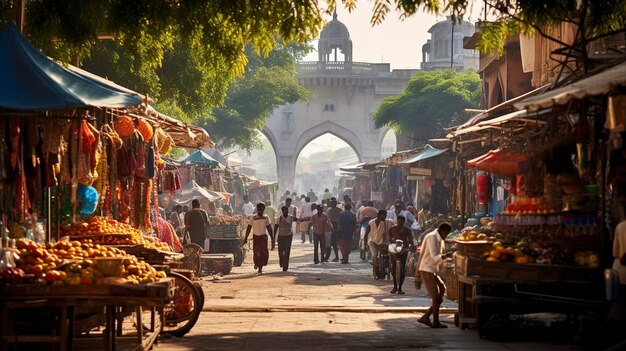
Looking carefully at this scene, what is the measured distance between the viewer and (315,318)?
474 inches

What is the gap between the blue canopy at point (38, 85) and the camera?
802 centimetres

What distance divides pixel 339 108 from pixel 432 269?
42187mm

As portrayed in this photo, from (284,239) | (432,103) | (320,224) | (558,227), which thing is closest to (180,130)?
(558,227)

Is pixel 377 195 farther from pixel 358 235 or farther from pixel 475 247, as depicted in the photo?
pixel 475 247

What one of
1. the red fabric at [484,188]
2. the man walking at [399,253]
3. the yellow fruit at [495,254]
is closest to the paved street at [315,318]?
the man walking at [399,253]

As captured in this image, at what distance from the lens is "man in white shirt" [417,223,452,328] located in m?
11.3

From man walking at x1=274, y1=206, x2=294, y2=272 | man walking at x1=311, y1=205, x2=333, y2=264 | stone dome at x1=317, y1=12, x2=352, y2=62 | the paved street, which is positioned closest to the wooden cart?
the paved street

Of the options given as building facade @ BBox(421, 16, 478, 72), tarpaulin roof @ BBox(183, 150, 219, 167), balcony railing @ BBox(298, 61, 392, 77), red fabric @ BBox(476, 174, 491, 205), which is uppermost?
building facade @ BBox(421, 16, 478, 72)

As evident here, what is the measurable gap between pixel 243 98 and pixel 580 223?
34.4m

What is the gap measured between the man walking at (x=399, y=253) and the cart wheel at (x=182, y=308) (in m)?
6.14

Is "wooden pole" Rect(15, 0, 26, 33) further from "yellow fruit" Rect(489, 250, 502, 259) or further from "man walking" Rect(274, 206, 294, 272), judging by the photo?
"man walking" Rect(274, 206, 294, 272)

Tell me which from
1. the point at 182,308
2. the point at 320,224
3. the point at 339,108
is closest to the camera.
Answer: the point at 182,308

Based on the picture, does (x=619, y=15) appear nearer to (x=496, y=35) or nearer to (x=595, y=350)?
(x=496, y=35)

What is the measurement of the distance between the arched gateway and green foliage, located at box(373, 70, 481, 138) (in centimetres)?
1482
